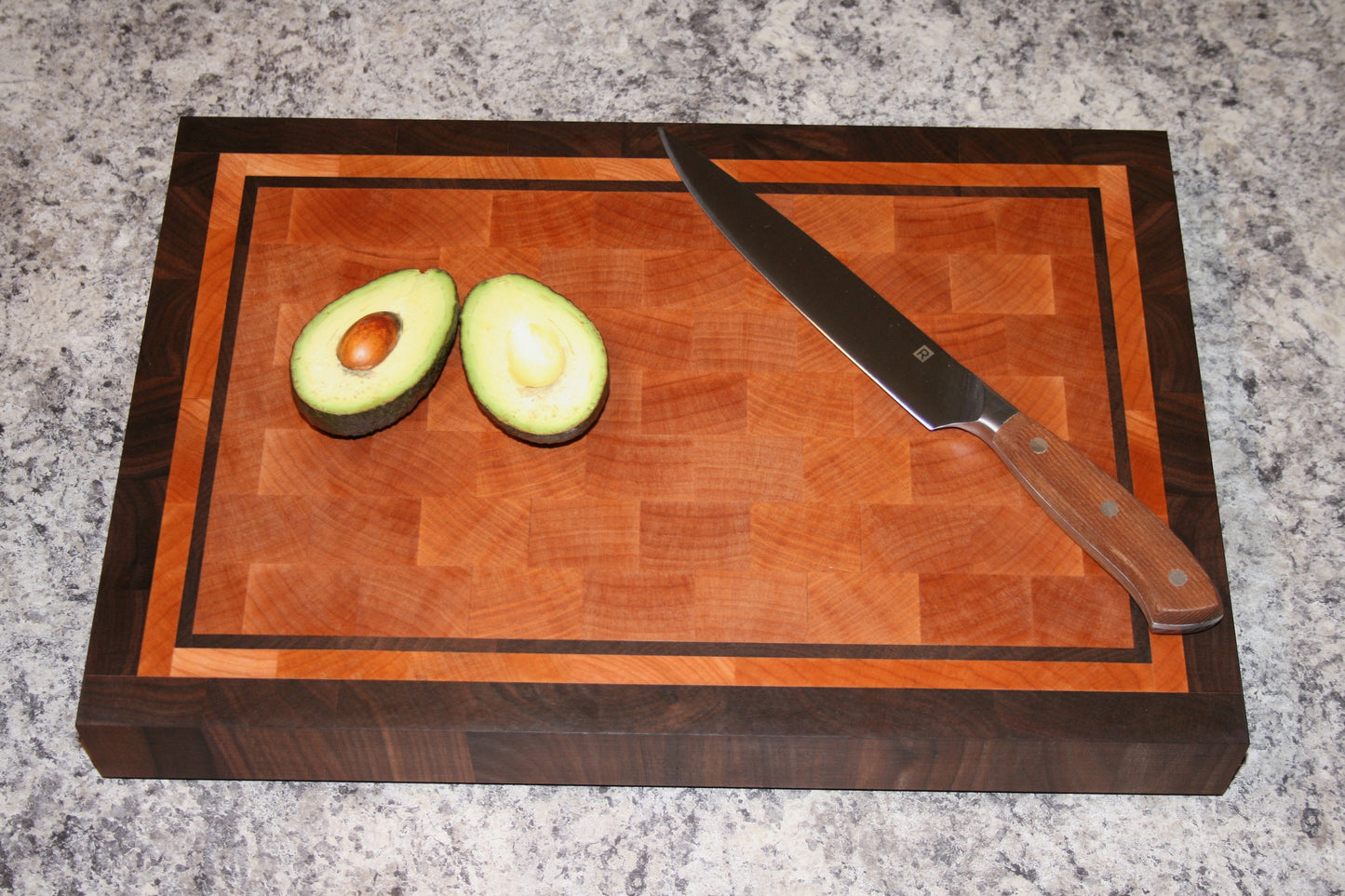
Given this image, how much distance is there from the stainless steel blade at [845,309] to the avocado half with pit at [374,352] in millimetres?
323

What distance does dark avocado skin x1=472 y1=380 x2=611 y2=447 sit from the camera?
3.70 feet

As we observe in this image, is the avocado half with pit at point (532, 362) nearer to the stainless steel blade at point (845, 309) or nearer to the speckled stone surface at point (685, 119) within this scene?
the stainless steel blade at point (845, 309)

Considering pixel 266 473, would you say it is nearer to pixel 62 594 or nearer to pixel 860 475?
pixel 62 594

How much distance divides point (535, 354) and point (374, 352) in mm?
154

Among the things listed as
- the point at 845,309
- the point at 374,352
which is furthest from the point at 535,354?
the point at 845,309

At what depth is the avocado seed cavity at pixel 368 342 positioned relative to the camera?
111cm

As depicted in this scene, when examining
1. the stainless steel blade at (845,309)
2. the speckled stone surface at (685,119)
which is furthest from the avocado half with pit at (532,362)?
the speckled stone surface at (685,119)

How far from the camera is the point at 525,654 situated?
113cm

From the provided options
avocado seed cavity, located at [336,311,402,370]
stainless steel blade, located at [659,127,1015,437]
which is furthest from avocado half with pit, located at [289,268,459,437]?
stainless steel blade, located at [659,127,1015,437]

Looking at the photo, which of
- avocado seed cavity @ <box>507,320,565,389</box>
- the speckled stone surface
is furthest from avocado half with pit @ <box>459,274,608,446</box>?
the speckled stone surface

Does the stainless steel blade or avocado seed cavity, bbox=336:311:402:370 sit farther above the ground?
the stainless steel blade

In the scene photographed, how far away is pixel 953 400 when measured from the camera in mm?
1197

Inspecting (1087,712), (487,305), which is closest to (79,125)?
(487,305)

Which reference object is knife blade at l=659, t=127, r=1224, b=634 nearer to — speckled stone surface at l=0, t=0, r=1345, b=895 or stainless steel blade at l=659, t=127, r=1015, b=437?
stainless steel blade at l=659, t=127, r=1015, b=437
